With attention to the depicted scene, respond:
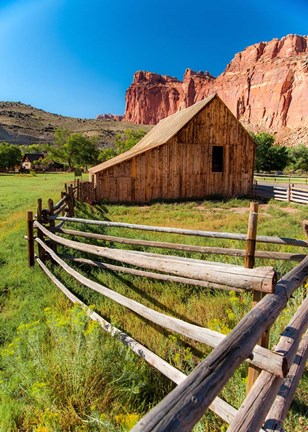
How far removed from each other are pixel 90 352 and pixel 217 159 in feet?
67.3

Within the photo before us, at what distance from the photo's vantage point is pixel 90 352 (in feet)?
9.20

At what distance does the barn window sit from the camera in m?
20.5

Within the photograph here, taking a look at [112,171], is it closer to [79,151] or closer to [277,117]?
[79,151]

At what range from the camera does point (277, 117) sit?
109 metres

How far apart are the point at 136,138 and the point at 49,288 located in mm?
45160

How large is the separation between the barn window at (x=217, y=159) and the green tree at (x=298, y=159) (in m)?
40.9

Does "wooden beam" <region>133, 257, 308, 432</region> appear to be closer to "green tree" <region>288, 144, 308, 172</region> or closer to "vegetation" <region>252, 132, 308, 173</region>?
"vegetation" <region>252, 132, 308, 173</region>

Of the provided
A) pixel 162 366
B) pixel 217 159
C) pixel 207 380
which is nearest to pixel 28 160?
pixel 217 159

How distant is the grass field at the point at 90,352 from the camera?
8.44 feet

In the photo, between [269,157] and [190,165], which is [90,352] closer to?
[190,165]

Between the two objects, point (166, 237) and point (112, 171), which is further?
point (112, 171)

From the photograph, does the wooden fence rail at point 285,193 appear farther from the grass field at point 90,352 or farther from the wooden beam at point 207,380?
the wooden beam at point 207,380

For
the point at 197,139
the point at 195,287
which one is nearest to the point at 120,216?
the point at 197,139

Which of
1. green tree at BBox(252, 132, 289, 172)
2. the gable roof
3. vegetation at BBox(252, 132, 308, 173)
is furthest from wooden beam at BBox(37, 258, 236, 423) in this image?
the gable roof
